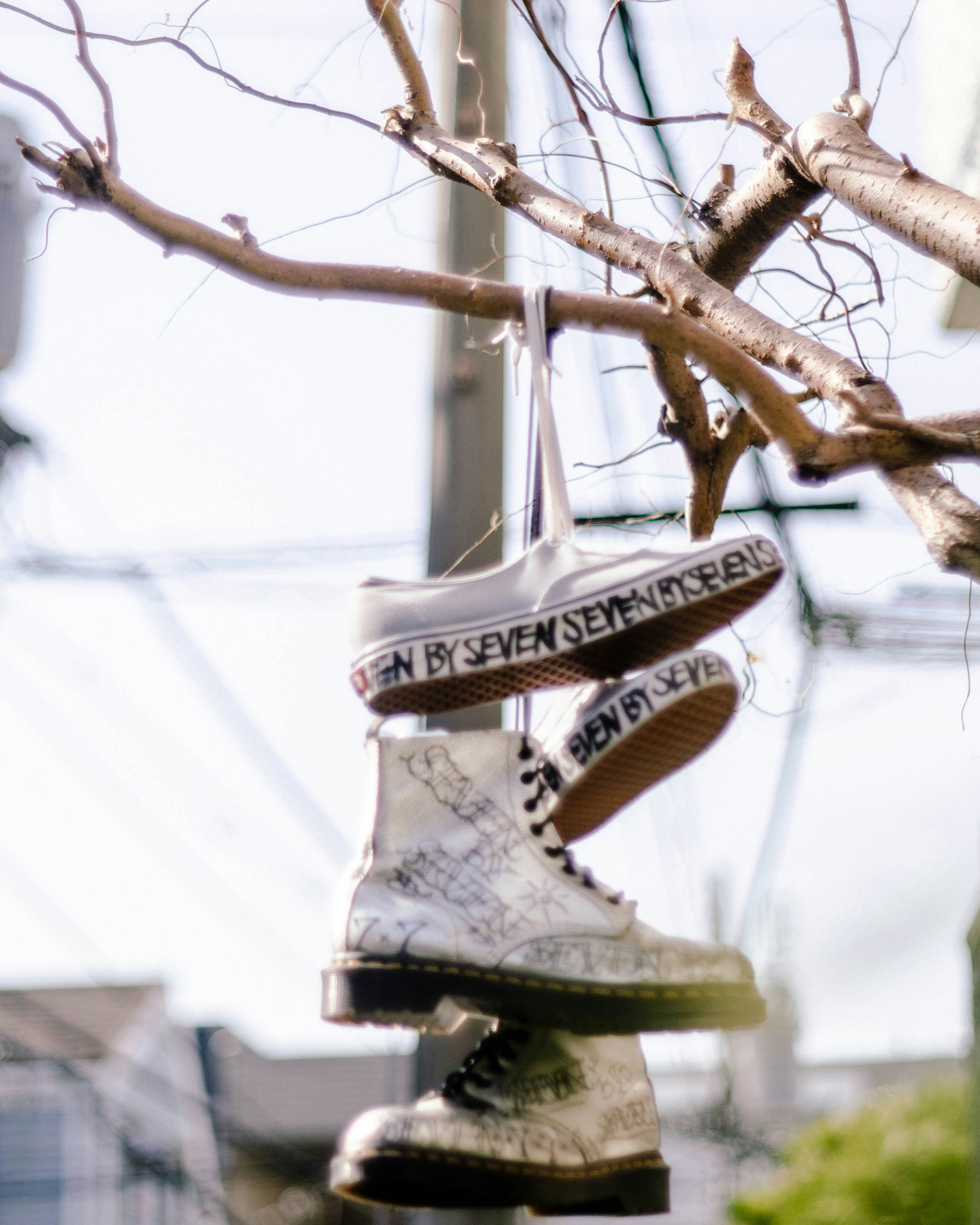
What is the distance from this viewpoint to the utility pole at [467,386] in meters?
2.75

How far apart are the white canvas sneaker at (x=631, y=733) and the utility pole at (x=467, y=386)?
1.02 metres

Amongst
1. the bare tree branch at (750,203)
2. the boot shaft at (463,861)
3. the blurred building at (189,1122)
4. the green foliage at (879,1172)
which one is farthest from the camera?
the green foliage at (879,1172)

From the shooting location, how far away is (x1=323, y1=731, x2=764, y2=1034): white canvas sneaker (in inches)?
60.5

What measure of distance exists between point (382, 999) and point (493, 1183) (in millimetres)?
292

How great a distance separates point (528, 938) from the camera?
157 centimetres

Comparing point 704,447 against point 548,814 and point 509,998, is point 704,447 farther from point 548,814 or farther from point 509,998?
point 509,998

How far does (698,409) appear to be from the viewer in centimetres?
226

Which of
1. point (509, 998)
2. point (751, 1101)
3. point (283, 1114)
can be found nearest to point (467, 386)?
point (509, 998)

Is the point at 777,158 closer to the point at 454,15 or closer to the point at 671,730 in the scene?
the point at 671,730

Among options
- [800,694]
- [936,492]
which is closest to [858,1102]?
[800,694]

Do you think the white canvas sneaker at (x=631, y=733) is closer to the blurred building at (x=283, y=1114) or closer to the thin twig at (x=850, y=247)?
the thin twig at (x=850, y=247)

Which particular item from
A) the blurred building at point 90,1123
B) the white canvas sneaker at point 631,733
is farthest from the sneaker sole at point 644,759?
the blurred building at point 90,1123

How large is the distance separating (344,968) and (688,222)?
1667 mm

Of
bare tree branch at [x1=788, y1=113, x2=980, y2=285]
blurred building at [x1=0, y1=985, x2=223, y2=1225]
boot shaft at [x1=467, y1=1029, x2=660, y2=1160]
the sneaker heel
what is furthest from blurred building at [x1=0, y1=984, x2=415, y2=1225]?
bare tree branch at [x1=788, y1=113, x2=980, y2=285]
